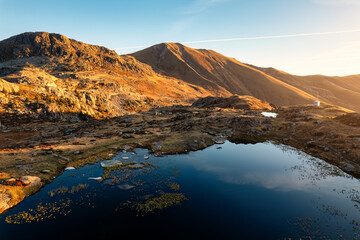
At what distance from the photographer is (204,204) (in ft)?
71.4

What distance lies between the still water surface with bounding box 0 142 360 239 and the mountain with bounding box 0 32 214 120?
55548mm

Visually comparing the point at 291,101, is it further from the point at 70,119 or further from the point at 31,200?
the point at 31,200

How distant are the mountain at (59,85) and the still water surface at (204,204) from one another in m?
55.5

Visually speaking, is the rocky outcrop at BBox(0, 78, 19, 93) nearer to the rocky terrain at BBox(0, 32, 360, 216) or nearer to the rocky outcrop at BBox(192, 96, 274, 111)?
the rocky terrain at BBox(0, 32, 360, 216)

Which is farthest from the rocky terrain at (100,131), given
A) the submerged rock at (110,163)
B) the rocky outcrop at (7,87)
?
the submerged rock at (110,163)

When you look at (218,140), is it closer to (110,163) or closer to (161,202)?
(110,163)

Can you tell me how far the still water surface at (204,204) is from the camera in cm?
1738

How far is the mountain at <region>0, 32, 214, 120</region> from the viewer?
68.3 m

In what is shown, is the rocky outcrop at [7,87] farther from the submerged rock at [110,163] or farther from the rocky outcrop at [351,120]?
the rocky outcrop at [351,120]

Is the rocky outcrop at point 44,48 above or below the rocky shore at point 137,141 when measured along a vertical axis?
above

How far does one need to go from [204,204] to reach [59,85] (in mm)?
104249

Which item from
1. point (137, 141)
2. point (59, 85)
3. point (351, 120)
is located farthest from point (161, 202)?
point (59, 85)

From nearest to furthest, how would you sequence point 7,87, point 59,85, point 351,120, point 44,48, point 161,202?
point 161,202 < point 351,120 < point 7,87 < point 59,85 < point 44,48

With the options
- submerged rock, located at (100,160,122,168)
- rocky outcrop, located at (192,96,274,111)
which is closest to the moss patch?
submerged rock, located at (100,160,122,168)
